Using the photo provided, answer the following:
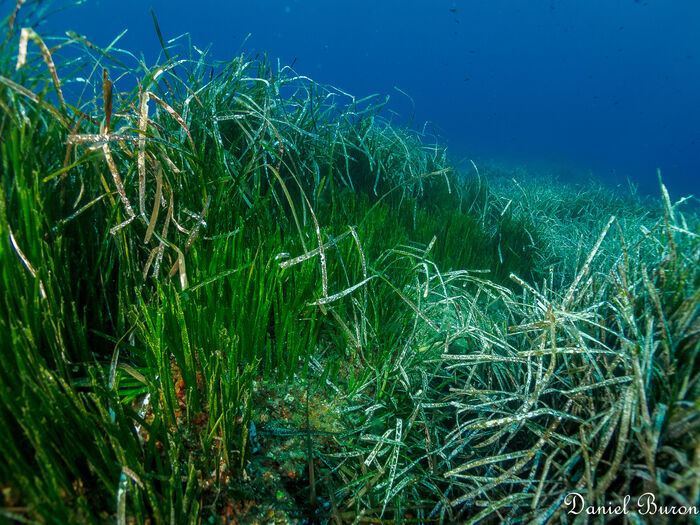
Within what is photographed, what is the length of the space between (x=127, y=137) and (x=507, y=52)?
137237 mm

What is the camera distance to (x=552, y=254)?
2.72 m

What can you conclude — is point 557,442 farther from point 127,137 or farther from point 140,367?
point 127,137

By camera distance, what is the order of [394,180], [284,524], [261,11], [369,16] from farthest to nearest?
[369,16] → [261,11] → [394,180] → [284,524]

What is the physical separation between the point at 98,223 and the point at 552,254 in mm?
2707

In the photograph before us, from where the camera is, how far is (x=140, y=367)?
3.49 feet

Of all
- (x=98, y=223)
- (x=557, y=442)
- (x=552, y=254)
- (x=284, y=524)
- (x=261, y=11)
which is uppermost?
(x=261, y=11)

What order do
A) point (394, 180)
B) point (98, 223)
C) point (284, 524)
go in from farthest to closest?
point (394, 180) → point (98, 223) → point (284, 524)

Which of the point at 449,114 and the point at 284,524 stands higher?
the point at 449,114

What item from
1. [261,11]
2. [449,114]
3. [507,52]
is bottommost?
[449,114]

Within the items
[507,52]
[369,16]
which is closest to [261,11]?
[369,16]

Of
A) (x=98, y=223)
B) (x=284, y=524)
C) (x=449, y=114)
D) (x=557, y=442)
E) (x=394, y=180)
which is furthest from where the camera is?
(x=449, y=114)

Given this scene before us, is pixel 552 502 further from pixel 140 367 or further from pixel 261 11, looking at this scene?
pixel 261 11

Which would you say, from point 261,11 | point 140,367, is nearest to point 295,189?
point 140,367

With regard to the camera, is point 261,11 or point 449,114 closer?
point 449,114
